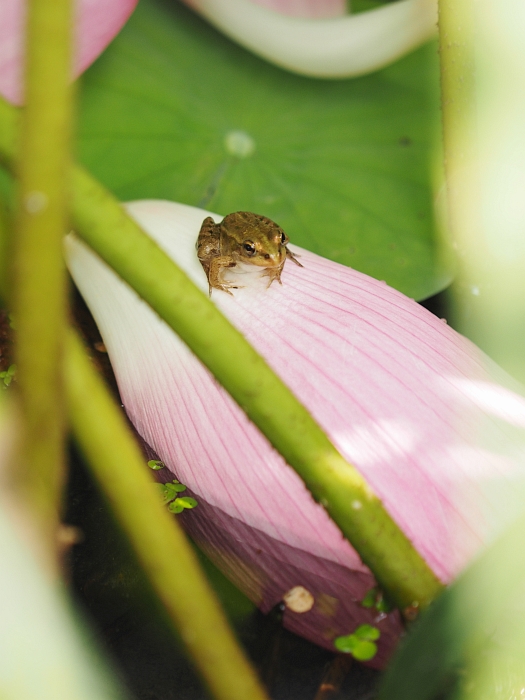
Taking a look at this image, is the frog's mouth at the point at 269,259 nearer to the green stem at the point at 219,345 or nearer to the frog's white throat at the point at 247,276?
the frog's white throat at the point at 247,276

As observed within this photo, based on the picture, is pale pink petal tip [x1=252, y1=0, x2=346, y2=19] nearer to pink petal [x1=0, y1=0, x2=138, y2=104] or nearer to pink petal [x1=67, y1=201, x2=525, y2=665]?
pink petal [x1=0, y1=0, x2=138, y2=104]

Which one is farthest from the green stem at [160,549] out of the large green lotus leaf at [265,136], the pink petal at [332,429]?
the large green lotus leaf at [265,136]

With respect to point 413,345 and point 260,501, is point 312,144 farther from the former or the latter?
point 260,501

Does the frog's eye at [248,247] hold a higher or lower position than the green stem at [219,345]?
higher

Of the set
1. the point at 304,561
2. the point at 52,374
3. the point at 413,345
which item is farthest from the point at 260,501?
Answer: the point at 52,374

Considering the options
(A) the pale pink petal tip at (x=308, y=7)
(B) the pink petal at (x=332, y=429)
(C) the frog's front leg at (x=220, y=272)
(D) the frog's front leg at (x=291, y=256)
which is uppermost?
(A) the pale pink petal tip at (x=308, y=7)

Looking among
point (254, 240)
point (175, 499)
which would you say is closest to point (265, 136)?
point (254, 240)
